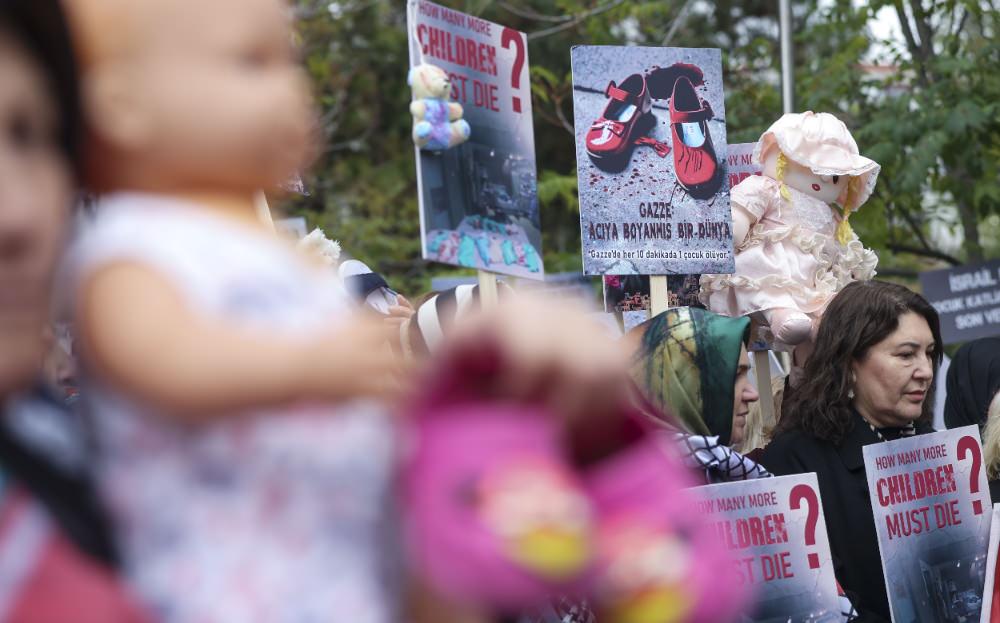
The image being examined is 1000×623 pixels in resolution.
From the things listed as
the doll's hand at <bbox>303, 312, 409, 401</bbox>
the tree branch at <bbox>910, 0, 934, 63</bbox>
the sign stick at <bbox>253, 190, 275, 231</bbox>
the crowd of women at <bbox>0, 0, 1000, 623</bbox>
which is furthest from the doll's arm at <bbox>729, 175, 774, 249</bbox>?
the tree branch at <bbox>910, 0, 934, 63</bbox>

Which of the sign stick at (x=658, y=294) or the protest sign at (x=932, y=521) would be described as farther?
the sign stick at (x=658, y=294)

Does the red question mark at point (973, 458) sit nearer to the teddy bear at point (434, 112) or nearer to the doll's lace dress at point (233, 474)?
the teddy bear at point (434, 112)

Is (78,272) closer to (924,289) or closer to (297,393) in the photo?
(297,393)

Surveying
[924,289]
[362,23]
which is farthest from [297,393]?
[362,23]

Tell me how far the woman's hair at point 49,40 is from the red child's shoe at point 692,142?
3102 mm

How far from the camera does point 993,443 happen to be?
13.6ft

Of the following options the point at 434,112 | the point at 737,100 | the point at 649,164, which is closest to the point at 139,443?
the point at 434,112

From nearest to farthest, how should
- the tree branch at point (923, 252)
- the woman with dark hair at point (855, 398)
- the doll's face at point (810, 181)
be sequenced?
the woman with dark hair at point (855, 398) < the doll's face at point (810, 181) < the tree branch at point (923, 252)

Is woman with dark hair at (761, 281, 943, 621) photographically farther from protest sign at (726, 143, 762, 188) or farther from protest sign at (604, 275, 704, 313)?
protest sign at (726, 143, 762, 188)

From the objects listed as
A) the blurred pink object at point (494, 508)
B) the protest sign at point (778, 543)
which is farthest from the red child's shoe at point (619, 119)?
the blurred pink object at point (494, 508)

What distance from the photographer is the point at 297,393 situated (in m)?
0.89

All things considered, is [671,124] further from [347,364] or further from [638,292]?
[347,364]

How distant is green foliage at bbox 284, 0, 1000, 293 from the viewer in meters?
7.07

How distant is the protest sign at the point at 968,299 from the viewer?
21.8ft
